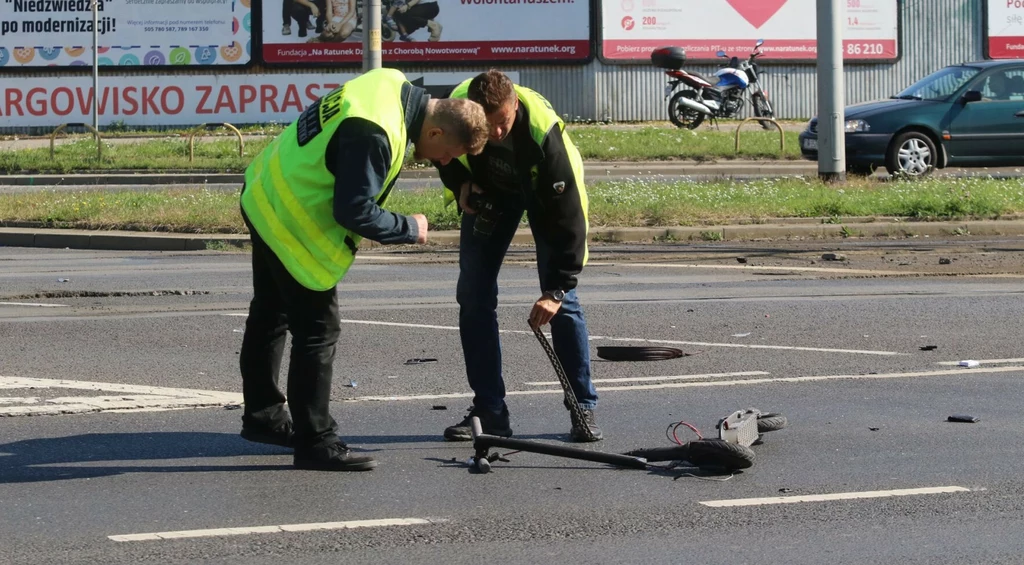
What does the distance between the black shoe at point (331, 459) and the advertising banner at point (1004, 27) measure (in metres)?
32.4

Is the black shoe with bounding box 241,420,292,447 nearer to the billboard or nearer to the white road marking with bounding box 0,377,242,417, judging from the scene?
the white road marking with bounding box 0,377,242,417

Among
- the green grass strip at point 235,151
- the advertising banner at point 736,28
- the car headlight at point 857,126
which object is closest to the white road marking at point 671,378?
the car headlight at point 857,126

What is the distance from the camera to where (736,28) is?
112 feet

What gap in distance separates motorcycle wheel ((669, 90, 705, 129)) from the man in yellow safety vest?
81.7 ft

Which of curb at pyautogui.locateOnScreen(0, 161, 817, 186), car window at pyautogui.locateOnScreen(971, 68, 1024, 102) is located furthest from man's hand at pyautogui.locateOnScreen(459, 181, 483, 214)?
curb at pyautogui.locateOnScreen(0, 161, 817, 186)

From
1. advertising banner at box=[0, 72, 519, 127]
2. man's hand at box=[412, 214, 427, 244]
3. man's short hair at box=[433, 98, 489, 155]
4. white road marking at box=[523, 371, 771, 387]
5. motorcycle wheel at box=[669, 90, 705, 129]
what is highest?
advertising banner at box=[0, 72, 519, 127]

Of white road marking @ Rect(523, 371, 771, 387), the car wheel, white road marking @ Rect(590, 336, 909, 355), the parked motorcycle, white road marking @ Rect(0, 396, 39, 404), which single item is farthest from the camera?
the parked motorcycle

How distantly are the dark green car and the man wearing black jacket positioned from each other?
14.0m

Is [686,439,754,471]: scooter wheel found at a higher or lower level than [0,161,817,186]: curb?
lower

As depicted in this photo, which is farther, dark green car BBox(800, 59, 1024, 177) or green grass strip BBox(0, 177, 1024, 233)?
dark green car BBox(800, 59, 1024, 177)

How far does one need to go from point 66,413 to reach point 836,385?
369 cm

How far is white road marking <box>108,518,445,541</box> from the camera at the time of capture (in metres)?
4.75

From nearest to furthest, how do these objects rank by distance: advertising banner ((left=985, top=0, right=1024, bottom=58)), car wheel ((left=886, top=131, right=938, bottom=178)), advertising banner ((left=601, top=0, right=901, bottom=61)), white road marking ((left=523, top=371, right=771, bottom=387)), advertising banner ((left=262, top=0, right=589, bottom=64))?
white road marking ((left=523, top=371, right=771, bottom=387))
car wheel ((left=886, top=131, right=938, bottom=178))
advertising banner ((left=262, top=0, right=589, bottom=64))
advertising banner ((left=601, top=0, right=901, bottom=61))
advertising banner ((left=985, top=0, right=1024, bottom=58))

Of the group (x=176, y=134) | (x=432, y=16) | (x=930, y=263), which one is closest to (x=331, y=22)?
(x=432, y=16)
